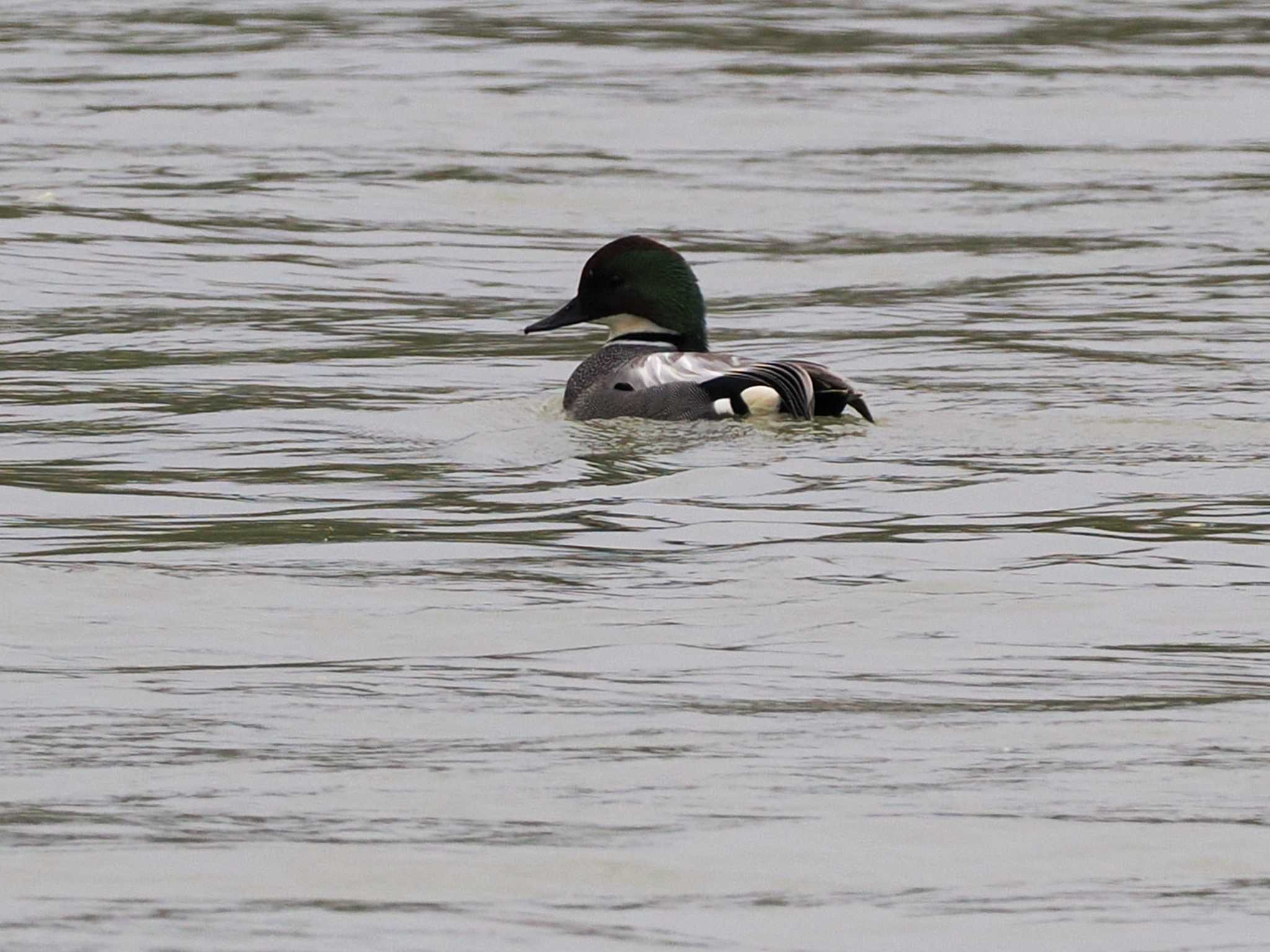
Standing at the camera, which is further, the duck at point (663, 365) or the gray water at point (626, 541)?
the duck at point (663, 365)

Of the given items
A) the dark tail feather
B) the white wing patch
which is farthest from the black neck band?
the dark tail feather

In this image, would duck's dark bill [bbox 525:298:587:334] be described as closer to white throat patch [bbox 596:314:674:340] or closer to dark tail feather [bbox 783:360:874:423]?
white throat patch [bbox 596:314:674:340]

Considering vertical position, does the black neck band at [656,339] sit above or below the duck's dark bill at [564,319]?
below

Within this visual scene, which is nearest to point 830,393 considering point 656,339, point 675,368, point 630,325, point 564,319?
point 675,368

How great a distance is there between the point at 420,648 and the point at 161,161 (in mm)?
12422

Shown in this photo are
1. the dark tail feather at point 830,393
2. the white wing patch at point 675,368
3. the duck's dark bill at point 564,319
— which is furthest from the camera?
the duck's dark bill at point 564,319

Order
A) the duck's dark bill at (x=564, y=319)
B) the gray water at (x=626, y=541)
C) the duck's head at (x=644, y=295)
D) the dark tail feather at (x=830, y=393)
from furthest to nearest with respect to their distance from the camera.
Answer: the duck's dark bill at (x=564, y=319) → the duck's head at (x=644, y=295) → the dark tail feather at (x=830, y=393) → the gray water at (x=626, y=541)

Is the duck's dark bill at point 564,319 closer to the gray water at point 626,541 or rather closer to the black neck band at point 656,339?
the black neck band at point 656,339

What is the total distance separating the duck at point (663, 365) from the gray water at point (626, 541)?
138 mm

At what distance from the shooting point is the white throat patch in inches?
456

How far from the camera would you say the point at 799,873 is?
206 inches

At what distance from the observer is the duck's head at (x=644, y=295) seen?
37.8 feet

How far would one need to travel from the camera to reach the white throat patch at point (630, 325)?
38.0ft

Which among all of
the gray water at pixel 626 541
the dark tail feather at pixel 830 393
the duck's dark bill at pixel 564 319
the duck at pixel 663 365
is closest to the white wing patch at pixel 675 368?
the duck at pixel 663 365
